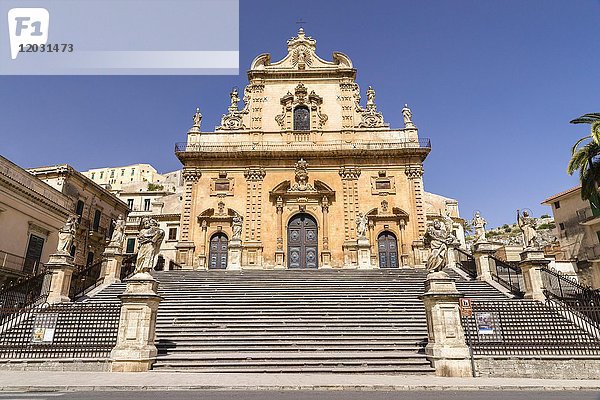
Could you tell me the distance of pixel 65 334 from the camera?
33.4 feet

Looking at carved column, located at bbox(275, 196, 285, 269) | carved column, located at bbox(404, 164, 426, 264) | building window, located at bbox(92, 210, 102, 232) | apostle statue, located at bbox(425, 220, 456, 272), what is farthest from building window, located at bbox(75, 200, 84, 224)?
apostle statue, located at bbox(425, 220, 456, 272)

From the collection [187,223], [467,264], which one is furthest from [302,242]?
[467,264]

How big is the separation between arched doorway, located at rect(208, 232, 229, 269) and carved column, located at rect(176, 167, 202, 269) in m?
1.18

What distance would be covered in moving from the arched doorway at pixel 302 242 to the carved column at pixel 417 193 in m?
→ 6.46

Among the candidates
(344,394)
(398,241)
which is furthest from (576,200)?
(344,394)

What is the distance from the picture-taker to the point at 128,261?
19562 millimetres

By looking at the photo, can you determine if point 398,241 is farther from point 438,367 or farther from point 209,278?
point 438,367

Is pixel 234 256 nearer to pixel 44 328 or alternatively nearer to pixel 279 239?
pixel 279 239

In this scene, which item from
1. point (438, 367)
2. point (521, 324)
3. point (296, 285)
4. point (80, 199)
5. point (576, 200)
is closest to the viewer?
point (438, 367)

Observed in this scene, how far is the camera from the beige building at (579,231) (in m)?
29.7

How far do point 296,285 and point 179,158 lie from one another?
46.2 feet

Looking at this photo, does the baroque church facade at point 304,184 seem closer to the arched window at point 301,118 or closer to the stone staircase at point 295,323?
the arched window at point 301,118

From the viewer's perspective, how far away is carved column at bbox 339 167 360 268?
78.4 feet

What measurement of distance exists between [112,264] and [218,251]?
325 inches
